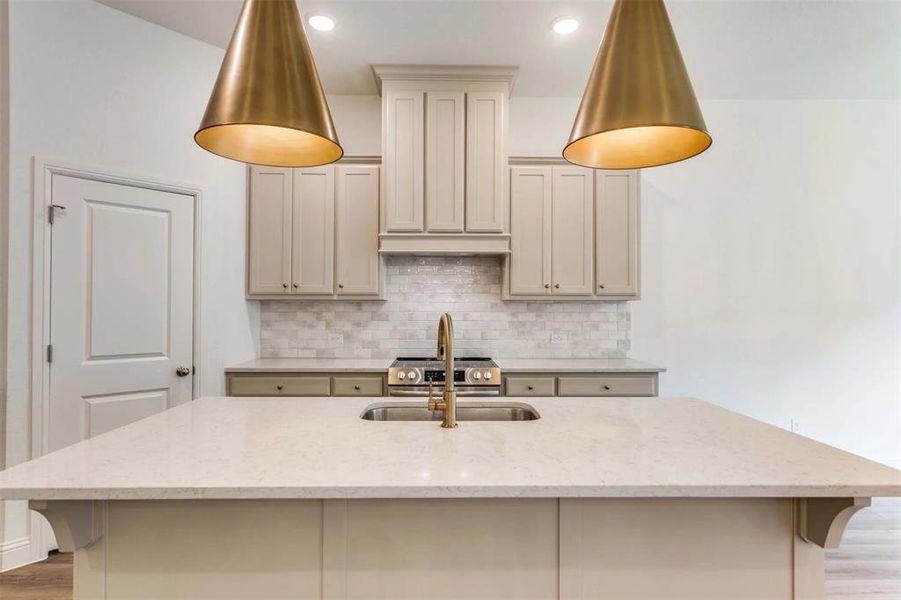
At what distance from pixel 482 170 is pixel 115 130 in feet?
7.38

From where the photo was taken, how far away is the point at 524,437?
53.2 inches

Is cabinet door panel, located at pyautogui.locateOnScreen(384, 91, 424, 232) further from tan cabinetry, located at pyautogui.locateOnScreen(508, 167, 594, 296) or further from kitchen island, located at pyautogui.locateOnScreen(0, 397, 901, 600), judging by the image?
kitchen island, located at pyautogui.locateOnScreen(0, 397, 901, 600)

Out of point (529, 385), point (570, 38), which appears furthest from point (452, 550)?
point (570, 38)

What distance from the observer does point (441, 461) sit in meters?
1.14

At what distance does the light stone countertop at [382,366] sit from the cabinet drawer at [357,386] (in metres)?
0.06

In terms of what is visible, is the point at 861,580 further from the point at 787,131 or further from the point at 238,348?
the point at 238,348

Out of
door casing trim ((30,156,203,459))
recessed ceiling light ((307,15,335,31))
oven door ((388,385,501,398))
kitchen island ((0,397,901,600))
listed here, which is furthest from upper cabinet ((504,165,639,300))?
door casing trim ((30,156,203,459))

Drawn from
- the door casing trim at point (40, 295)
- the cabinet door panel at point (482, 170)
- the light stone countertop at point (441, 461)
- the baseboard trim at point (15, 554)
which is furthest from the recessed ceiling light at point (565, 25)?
the baseboard trim at point (15, 554)

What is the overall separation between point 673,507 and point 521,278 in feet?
7.30

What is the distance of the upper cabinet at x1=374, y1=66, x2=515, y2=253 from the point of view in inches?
126

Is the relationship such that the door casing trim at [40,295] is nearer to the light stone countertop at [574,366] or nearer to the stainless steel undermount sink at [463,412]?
the stainless steel undermount sink at [463,412]

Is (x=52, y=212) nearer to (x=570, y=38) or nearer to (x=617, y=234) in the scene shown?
(x=570, y=38)

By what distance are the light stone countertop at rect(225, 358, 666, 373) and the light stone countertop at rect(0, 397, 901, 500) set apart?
1357 millimetres

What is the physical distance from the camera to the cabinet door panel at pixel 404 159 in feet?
10.5
